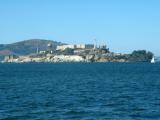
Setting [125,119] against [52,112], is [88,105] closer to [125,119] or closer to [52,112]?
[52,112]

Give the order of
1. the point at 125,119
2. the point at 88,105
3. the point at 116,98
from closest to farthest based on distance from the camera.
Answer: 1. the point at 125,119
2. the point at 88,105
3. the point at 116,98

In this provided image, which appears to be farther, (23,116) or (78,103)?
(78,103)

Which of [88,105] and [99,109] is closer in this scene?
[99,109]

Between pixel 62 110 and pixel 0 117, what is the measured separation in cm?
586

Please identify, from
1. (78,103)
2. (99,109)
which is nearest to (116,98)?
(78,103)

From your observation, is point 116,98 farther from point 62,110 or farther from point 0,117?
point 0,117

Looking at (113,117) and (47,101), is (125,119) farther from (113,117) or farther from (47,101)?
(47,101)

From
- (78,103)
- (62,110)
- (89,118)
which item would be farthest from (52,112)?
(78,103)

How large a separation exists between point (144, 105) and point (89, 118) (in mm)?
9156

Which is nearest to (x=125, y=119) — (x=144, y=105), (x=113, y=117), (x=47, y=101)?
(x=113, y=117)

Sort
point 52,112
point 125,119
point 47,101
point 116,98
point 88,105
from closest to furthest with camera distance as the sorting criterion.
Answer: point 125,119
point 52,112
point 88,105
point 47,101
point 116,98

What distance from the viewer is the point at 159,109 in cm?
3850

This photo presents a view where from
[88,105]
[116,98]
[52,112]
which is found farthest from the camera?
[116,98]

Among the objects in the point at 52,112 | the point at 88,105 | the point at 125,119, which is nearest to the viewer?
the point at 125,119
